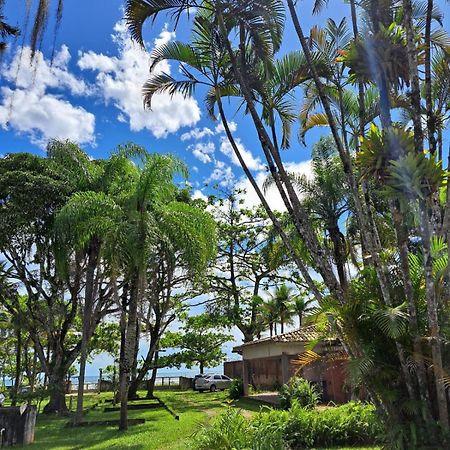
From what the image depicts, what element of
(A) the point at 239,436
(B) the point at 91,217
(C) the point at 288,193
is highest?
(B) the point at 91,217

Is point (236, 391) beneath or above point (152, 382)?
beneath

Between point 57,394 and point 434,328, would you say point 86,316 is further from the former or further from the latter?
point 434,328

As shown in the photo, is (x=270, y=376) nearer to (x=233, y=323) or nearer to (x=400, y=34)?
(x=233, y=323)

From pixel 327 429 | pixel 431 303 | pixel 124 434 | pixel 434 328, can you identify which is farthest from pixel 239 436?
pixel 124 434

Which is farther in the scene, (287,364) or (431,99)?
(287,364)

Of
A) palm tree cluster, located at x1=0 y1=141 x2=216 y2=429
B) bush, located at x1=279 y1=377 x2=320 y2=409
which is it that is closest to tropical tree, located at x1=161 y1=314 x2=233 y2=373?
palm tree cluster, located at x1=0 y1=141 x2=216 y2=429

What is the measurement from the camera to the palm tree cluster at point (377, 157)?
655cm

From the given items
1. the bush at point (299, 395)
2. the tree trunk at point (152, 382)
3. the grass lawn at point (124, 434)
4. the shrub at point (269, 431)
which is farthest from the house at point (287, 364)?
the tree trunk at point (152, 382)

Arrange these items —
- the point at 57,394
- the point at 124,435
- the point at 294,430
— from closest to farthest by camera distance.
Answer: the point at 294,430
the point at 124,435
the point at 57,394

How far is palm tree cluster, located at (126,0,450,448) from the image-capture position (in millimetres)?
6547

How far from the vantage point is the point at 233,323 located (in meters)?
28.4

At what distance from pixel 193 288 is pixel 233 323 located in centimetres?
328

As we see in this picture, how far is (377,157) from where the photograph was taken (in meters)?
6.73

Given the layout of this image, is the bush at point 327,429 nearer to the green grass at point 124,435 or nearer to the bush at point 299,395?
the green grass at point 124,435
